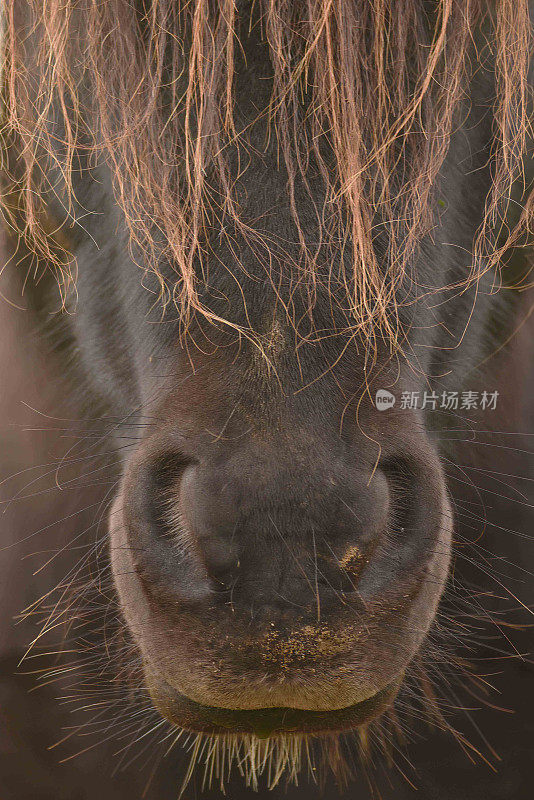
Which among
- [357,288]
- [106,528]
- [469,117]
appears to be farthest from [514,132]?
[106,528]

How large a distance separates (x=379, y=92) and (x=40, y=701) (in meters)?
0.52

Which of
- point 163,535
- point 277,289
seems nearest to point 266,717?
point 163,535

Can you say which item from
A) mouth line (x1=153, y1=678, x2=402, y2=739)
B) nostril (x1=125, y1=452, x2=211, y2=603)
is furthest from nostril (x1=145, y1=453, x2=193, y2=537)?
mouth line (x1=153, y1=678, x2=402, y2=739)

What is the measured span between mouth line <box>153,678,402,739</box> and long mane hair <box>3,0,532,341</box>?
0.73ft

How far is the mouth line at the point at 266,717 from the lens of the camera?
383 millimetres

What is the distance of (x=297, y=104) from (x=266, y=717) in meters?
0.36

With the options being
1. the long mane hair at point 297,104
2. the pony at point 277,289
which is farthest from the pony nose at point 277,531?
the long mane hair at point 297,104

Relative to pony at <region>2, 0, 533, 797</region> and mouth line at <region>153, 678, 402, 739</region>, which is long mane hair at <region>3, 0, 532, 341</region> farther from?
mouth line at <region>153, 678, 402, 739</region>

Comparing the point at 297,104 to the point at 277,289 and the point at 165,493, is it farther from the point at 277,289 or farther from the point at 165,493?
the point at 165,493

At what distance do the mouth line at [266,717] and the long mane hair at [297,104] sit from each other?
0.73ft

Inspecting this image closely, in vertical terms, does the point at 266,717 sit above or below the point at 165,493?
below

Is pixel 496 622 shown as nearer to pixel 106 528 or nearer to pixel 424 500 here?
pixel 424 500

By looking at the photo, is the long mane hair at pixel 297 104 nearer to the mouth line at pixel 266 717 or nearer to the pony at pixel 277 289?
the pony at pixel 277 289

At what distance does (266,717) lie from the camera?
1.27ft
